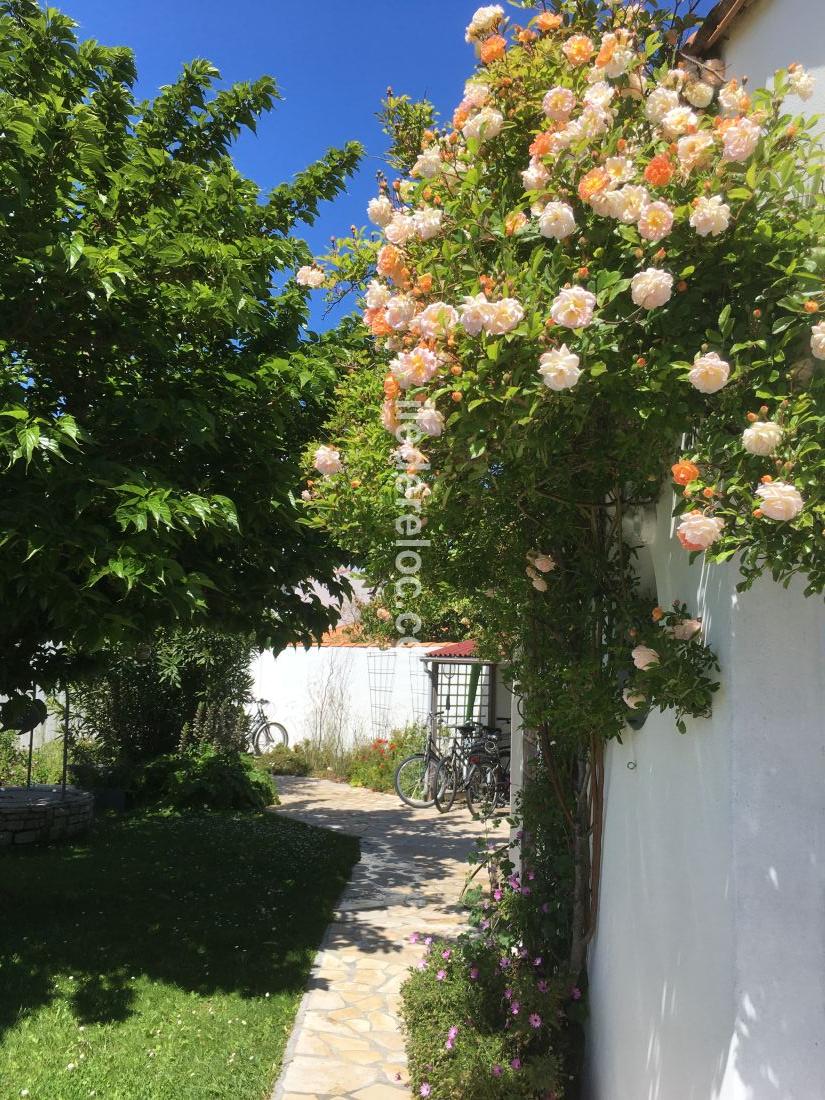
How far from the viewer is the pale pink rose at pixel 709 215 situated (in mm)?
1882

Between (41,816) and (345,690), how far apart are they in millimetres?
7318

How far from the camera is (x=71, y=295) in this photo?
4672mm

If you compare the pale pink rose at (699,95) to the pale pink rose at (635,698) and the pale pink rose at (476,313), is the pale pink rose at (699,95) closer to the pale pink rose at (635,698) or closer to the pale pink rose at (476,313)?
the pale pink rose at (476,313)

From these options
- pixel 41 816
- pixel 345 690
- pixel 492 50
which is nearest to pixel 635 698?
pixel 492 50

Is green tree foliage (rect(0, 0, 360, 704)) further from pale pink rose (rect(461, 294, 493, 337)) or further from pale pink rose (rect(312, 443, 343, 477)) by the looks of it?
pale pink rose (rect(461, 294, 493, 337))

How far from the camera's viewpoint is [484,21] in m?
2.60

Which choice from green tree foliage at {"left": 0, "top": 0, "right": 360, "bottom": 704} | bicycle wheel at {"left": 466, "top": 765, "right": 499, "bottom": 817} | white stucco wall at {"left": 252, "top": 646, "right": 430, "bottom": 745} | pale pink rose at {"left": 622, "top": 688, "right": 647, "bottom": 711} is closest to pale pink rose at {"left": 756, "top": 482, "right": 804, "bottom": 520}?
pale pink rose at {"left": 622, "top": 688, "right": 647, "bottom": 711}

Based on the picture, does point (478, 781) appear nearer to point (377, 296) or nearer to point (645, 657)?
point (645, 657)

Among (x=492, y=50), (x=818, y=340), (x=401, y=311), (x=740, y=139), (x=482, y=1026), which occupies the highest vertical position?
(x=492, y=50)

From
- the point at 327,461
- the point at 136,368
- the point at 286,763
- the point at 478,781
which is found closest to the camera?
the point at 327,461

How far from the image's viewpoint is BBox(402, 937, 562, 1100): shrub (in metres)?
3.65

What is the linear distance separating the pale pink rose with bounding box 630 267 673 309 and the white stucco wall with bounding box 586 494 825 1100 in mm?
882

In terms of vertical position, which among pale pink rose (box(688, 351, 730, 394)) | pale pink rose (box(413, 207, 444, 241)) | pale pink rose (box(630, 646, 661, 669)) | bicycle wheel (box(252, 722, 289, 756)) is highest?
pale pink rose (box(413, 207, 444, 241))

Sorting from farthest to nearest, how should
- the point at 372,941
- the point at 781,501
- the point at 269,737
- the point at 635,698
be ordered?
the point at 269,737 < the point at 372,941 < the point at 635,698 < the point at 781,501
